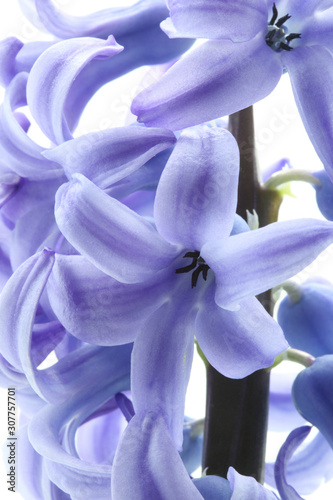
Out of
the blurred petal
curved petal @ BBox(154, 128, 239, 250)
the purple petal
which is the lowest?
the purple petal

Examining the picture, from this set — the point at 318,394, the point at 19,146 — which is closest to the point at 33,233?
the point at 19,146

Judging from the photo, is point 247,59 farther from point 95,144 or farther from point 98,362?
point 98,362

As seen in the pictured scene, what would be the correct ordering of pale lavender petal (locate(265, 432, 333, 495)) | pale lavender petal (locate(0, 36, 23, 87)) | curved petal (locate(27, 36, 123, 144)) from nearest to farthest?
curved petal (locate(27, 36, 123, 144)) → pale lavender petal (locate(0, 36, 23, 87)) → pale lavender petal (locate(265, 432, 333, 495))

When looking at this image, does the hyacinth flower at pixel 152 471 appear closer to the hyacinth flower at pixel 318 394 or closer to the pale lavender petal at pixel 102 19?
the hyacinth flower at pixel 318 394

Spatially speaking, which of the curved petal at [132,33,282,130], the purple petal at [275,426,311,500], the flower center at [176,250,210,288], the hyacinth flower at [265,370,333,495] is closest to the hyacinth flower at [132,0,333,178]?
Result: the curved petal at [132,33,282,130]

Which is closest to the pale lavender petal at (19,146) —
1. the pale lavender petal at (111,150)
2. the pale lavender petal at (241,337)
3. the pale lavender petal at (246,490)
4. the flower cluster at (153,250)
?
the flower cluster at (153,250)

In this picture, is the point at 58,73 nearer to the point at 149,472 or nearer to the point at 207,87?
the point at 207,87

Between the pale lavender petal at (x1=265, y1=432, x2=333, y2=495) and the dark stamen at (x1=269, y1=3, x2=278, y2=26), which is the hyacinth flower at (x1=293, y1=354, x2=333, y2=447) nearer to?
the pale lavender petal at (x1=265, y1=432, x2=333, y2=495)
